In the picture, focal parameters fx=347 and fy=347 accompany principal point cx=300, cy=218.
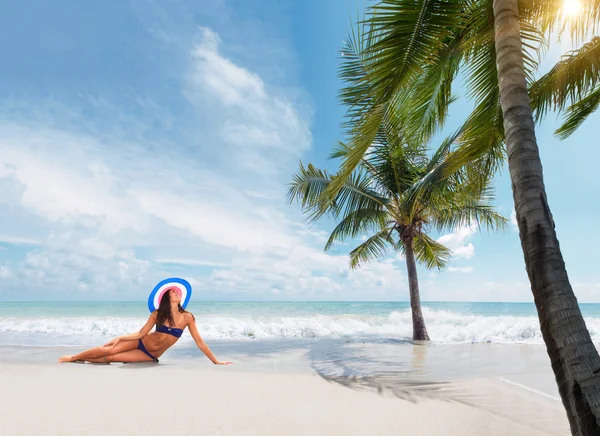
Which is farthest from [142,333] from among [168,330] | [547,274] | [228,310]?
[228,310]

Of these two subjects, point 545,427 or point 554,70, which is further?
point 554,70

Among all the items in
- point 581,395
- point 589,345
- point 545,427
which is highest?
point 589,345

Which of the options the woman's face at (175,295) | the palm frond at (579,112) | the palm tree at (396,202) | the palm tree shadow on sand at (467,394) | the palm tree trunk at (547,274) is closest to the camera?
the palm tree trunk at (547,274)

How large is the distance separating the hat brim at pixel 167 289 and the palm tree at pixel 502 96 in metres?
2.57

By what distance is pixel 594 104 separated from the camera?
221 inches


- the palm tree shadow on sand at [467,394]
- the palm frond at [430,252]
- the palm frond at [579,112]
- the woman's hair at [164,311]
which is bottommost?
the palm tree shadow on sand at [467,394]

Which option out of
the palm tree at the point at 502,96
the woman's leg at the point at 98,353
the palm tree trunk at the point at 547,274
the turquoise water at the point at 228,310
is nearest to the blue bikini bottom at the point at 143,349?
the woman's leg at the point at 98,353

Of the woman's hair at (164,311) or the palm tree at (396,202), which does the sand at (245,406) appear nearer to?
the woman's hair at (164,311)

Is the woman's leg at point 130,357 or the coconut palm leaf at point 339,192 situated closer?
the woman's leg at point 130,357

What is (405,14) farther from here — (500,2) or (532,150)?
(532,150)

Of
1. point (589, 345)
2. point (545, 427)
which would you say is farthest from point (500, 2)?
point (545, 427)

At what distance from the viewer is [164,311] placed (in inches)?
183

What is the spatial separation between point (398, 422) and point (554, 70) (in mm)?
5151

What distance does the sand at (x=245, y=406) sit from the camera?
249 cm
